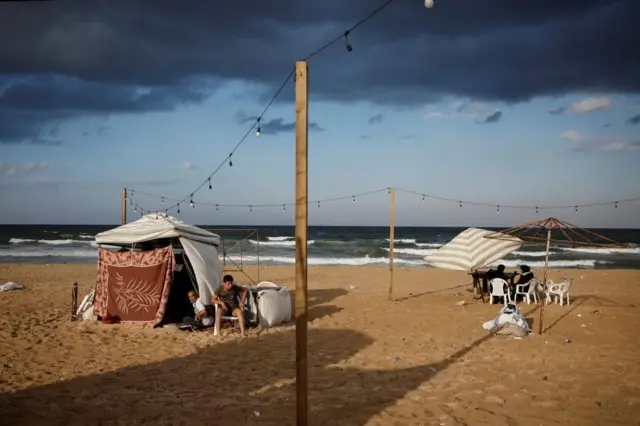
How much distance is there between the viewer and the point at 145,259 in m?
10.9

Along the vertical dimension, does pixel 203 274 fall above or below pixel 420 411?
above

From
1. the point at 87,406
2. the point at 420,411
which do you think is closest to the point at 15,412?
the point at 87,406

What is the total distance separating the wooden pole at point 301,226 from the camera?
16.1 ft

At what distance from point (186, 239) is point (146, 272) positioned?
1103mm

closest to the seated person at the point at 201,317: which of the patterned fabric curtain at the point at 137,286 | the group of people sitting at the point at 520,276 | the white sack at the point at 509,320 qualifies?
the patterned fabric curtain at the point at 137,286

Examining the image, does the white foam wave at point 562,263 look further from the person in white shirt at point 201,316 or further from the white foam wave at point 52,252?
the white foam wave at point 52,252

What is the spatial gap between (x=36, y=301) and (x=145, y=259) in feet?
17.1

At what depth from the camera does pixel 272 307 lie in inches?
427

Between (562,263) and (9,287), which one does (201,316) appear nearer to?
(9,287)

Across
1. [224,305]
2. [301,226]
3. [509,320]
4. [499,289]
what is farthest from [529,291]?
[301,226]

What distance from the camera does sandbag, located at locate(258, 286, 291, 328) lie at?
35.2 ft

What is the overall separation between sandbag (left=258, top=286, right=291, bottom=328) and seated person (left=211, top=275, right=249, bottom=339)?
0.40 m

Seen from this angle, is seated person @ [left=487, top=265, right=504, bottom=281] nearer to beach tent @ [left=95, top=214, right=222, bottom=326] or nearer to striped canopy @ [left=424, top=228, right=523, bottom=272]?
striped canopy @ [left=424, top=228, right=523, bottom=272]

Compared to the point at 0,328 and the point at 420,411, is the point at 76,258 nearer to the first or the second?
the point at 0,328
